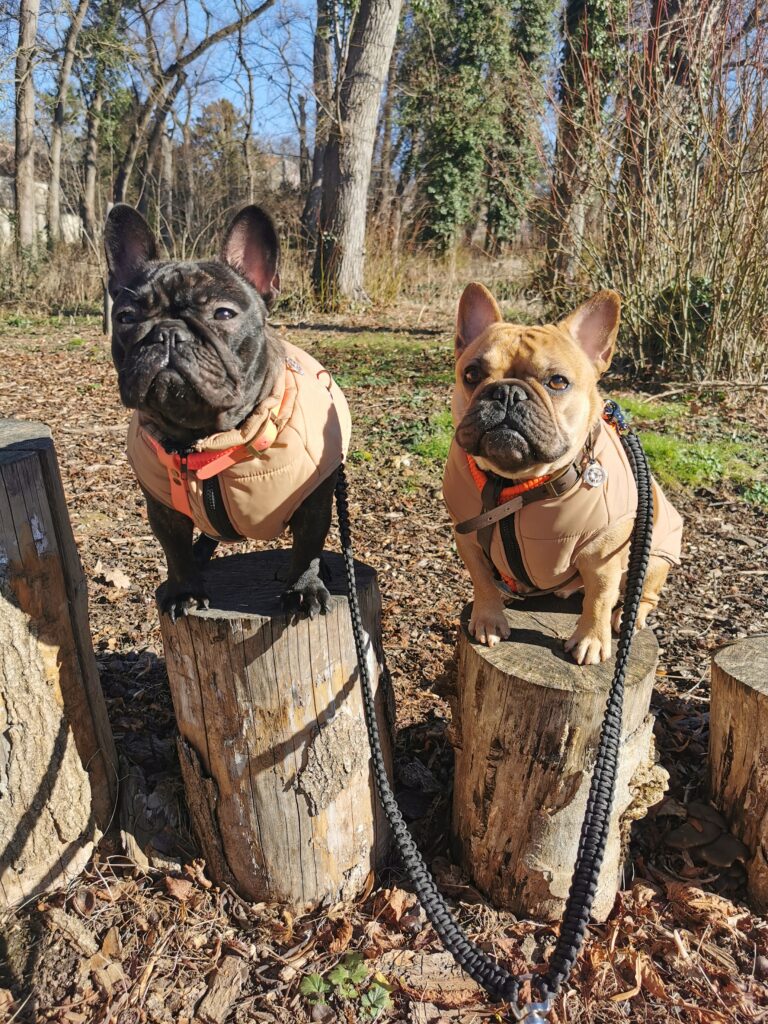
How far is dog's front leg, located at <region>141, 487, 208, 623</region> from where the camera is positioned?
2.40 metres

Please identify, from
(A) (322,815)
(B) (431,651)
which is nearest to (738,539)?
(B) (431,651)

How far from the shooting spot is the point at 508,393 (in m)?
2.19

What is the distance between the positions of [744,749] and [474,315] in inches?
72.4

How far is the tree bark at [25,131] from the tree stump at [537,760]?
1532 centimetres

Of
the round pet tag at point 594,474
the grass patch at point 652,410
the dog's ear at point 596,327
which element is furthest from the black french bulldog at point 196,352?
the grass patch at point 652,410

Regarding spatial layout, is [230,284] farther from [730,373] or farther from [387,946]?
[730,373]

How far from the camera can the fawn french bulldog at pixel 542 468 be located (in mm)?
2197

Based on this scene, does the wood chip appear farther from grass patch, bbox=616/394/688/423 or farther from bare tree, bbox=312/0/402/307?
bare tree, bbox=312/0/402/307

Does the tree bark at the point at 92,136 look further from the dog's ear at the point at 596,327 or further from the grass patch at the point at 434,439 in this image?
the dog's ear at the point at 596,327

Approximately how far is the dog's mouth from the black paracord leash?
0.45 meters

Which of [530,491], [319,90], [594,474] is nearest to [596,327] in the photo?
[594,474]

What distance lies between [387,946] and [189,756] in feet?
3.03

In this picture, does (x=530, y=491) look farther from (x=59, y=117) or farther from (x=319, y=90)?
(x=59, y=117)

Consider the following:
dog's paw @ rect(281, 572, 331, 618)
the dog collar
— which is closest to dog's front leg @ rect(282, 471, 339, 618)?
dog's paw @ rect(281, 572, 331, 618)
